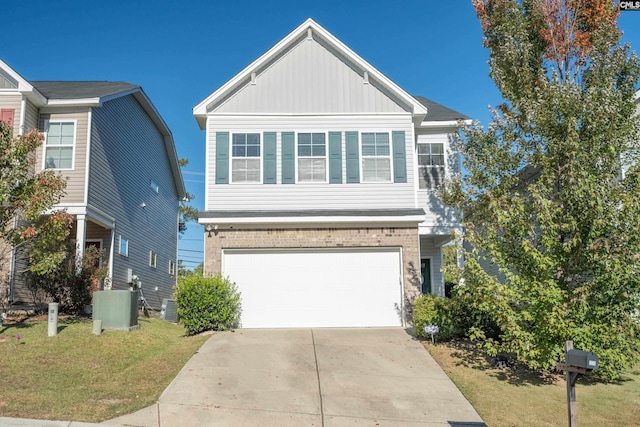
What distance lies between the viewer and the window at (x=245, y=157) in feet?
51.4

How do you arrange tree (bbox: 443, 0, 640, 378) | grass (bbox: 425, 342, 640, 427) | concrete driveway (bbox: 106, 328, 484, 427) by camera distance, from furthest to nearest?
tree (bbox: 443, 0, 640, 378)
grass (bbox: 425, 342, 640, 427)
concrete driveway (bbox: 106, 328, 484, 427)

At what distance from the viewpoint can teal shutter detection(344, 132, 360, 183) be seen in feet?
51.8

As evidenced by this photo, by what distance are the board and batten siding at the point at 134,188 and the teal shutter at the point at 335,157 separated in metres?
7.18

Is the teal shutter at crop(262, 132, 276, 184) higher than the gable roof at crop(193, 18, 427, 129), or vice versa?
the gable roof at crop(193, 18, 427, 129)

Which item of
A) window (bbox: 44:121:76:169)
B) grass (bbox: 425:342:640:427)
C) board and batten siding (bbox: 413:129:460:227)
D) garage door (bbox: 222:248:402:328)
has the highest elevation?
window (bbox: 44:121:76:169)

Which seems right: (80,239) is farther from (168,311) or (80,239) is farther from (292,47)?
(292,47)

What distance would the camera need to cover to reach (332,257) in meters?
15.3

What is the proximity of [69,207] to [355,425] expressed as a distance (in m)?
11.4

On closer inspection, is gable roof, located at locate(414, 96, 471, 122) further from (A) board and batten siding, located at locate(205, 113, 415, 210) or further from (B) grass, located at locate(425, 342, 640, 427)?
(B) grass, located at locate(425, 342, 640, 427)

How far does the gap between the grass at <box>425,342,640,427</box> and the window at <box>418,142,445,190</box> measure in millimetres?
6680

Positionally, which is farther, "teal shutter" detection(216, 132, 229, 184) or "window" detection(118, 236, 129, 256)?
"window" detection(118, 236, 129, 256)

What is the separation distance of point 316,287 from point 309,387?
5.50 meters

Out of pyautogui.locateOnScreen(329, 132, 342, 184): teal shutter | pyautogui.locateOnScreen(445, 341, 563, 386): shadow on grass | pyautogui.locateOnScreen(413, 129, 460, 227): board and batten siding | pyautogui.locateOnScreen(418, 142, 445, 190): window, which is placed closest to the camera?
pyautogui.locateOnScreen(445, 341, 563, 386): shadow on grass

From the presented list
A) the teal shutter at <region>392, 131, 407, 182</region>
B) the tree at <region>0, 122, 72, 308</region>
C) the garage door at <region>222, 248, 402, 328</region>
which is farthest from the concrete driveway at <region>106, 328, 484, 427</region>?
the teal shutter at <region>392, 131, 407, 182</region>
